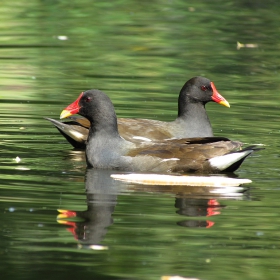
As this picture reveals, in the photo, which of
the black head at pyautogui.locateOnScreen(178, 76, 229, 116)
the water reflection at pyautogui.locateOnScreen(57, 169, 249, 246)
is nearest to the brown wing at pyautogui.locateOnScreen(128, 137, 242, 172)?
the water reflection at pyautogui.locateOnScreen(57, 169, 249, 246)

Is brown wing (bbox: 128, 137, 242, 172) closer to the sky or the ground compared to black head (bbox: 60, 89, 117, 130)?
closer to the ground

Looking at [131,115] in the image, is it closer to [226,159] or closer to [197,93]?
[197,93]

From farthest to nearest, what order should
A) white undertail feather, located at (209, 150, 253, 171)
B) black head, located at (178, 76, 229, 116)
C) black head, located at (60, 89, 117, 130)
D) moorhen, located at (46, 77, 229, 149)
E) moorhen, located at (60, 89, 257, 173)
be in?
1. black head, located at (178, 76, 229, 116)
2. moorhen, located at (46, 77, 229, 149)
3. black head, located at (60, 89, 117, 130)
4. moorhen, located at (60, 89, 257, 173)
5. white undertail feather, located at (209, 150, 253, 171)

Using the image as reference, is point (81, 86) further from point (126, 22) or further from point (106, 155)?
point (126, 22)

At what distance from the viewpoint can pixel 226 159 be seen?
8703mm

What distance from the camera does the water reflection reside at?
6.50 m

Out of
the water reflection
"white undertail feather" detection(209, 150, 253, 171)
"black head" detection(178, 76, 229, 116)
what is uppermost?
"black head" detection(178, 76, 229, 116)

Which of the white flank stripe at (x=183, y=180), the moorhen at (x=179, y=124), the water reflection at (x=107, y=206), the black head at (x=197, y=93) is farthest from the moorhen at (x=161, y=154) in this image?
the black head at (x=197, y=93)

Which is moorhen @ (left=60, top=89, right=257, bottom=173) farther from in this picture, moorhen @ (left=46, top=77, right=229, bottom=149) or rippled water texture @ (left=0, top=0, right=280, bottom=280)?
moorhen @ (left=46, top=77, right=229, bottom=149)

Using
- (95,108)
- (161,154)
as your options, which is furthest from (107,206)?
(95,108)

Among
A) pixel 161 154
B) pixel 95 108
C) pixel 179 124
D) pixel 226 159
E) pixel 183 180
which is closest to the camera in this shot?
pixel 183 180

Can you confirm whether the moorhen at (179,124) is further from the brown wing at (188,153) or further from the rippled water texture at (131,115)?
the brown wing at (188,153)

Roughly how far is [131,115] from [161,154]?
3.36 m

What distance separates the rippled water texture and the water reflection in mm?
15
